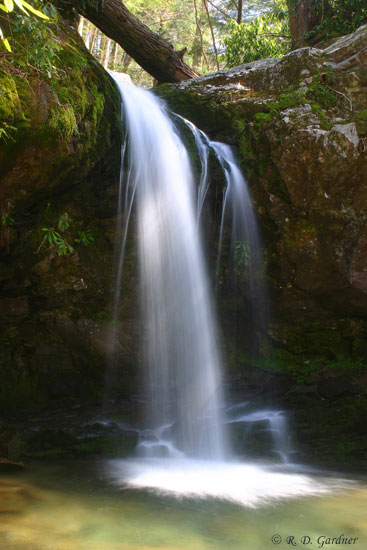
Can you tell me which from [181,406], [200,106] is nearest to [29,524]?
[181,406]

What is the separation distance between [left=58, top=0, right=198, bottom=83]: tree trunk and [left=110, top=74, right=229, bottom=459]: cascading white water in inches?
97.0

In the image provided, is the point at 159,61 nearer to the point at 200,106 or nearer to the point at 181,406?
the point at 200,106

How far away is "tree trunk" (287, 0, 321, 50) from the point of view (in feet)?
31.5

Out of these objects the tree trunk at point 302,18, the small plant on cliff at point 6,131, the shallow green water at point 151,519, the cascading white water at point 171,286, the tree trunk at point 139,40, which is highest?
the tree trunk at point 302,18

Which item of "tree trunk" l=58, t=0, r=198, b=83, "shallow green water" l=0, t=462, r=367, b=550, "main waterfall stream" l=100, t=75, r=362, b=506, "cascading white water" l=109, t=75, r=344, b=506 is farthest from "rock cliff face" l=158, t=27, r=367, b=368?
Answer: "shallow green water" l=0, t=462, r=367, b=550

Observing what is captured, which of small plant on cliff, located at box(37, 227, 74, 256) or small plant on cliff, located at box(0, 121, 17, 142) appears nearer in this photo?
small plant on cliff, located at box(0, 121, 17, 142)

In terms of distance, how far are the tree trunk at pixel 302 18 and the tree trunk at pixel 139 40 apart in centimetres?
285

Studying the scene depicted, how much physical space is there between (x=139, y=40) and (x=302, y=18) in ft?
13.4

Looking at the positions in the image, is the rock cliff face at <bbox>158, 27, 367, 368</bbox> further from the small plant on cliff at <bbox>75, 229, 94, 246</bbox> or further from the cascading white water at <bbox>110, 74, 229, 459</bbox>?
the small plant on cliff at <bbox>75, 229, 94, 246</bbox>

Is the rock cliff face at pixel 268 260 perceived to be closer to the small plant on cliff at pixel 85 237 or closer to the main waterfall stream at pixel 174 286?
the small plant on cliff at pixel 85 237

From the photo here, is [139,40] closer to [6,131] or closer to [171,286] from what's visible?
[171,286]

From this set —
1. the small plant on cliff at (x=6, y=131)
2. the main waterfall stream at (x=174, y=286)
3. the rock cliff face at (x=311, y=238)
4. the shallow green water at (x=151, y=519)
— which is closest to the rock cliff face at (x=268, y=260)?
the rock cliff face at (x=311, y=238)

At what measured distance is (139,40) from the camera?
8242mm

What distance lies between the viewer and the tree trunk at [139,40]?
757cm
